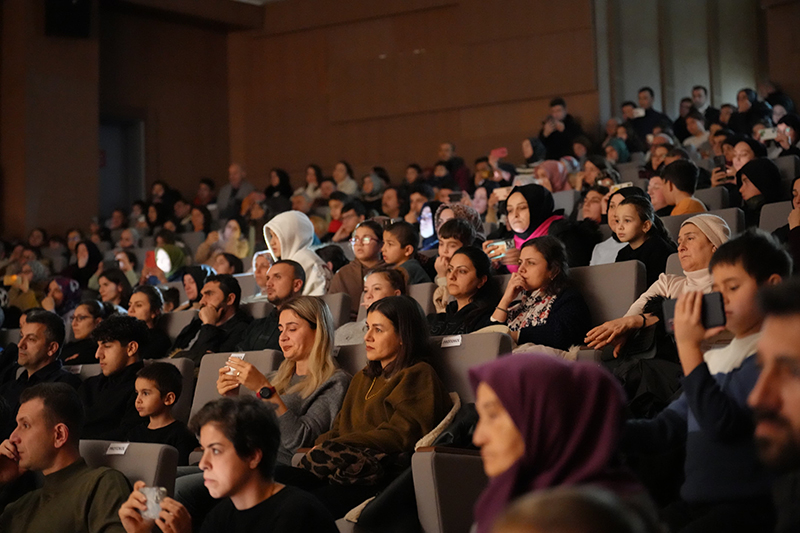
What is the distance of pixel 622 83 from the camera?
9.76 meters

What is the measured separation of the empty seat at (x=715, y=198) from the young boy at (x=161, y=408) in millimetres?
3116

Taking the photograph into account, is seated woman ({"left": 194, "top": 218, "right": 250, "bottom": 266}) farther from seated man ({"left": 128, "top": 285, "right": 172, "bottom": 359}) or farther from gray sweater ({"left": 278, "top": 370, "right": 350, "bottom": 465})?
gray sweater ({"left": 278, "top": 370, "right": 350, "bottom": 465})

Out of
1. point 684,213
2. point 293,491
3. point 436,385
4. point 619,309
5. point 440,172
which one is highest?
point 440,172

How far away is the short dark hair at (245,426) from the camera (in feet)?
6.79

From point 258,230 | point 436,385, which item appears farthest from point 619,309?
point 258,230

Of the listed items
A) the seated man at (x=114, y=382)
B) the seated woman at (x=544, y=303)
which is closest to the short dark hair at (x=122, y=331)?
the seated man at (x=114, y=382)

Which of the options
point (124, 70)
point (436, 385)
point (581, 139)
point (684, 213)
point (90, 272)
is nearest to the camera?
point (436, 385)

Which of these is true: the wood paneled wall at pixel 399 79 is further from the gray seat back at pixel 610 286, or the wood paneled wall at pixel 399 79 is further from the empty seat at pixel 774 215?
the gray seat back at pixel 610 286

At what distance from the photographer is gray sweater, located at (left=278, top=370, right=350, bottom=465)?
2.81 meters

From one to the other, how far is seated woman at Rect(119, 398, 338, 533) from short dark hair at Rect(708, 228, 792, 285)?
1.02 metres

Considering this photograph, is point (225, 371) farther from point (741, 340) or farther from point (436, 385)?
point (741, 340)

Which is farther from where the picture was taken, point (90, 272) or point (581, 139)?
point (581, 139)

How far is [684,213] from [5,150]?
8023 mm

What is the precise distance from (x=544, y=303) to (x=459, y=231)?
2.70 feet
